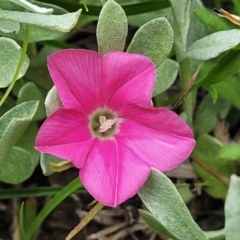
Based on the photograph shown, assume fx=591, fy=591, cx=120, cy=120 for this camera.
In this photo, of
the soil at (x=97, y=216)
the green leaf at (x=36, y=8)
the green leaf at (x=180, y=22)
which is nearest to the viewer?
the green leaf at (x=36, y=8)

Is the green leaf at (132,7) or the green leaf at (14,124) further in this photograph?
the green leaf at (132,7)

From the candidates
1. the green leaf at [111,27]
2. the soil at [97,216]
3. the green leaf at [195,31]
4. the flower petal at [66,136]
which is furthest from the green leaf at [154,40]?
the soil at [97,216]

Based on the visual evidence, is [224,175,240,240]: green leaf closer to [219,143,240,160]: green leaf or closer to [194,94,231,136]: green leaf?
[219,143,240,160]: green leaf

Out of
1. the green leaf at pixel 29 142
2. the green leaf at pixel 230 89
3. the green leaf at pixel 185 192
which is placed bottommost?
the green leaf at pixel 185 192

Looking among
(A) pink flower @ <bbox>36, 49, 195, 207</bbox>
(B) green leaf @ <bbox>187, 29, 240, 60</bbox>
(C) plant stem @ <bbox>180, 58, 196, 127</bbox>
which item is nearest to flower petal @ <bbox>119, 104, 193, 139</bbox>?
(A) pink flower @ <bbox>36, 49, 195, 207</bbox>

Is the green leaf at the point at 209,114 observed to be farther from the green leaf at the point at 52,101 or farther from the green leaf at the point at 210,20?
the green leaf at the point at 52,101

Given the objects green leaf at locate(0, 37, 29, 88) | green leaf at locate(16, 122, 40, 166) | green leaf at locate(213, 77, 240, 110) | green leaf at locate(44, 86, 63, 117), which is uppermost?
green leaf at locate(0, 37, 29, 88)

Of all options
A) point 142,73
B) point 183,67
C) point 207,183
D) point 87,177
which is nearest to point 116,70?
point 142,73
